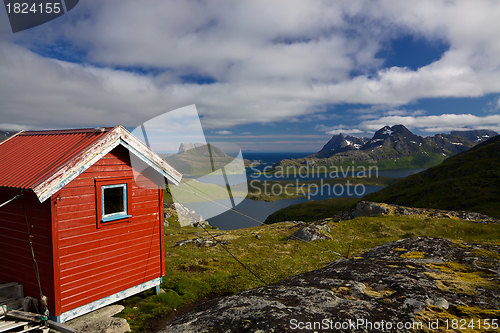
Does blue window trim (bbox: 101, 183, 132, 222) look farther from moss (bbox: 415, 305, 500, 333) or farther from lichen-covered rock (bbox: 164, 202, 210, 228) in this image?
lichen-covered rock (bbox: 164, 202, 210, 228)

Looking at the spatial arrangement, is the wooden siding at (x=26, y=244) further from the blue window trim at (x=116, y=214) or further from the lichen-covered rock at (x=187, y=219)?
the lichen-covered rock at (x=187, y=219)

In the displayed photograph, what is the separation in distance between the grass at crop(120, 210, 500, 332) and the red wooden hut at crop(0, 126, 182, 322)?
1.48 meters

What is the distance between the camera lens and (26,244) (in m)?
10.0

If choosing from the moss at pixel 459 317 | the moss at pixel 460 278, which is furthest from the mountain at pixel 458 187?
the moss at pixel 459 317

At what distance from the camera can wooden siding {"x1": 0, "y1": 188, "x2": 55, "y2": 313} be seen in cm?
933

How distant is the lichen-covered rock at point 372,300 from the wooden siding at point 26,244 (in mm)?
5911

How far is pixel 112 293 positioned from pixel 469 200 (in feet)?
326

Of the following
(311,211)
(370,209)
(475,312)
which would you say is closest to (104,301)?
(475,312)

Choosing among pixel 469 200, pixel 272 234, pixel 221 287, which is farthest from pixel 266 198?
pixel 221 287

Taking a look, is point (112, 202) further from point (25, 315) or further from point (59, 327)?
point (59, 327)

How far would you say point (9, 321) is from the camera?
869cm

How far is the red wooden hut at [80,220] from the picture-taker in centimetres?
931

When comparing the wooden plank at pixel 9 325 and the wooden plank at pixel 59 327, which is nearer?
the wooden plank at pixel 9 325

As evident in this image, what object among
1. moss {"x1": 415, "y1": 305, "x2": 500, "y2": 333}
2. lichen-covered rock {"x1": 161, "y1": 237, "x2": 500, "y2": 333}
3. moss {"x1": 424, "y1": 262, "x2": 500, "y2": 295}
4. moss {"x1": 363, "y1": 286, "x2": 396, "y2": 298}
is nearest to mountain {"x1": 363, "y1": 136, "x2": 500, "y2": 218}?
moss {"x1": 424, "y1": 262, "x2": 500, "y2": 295}
